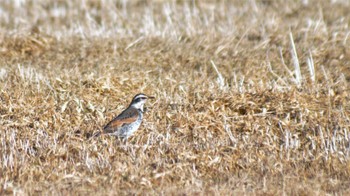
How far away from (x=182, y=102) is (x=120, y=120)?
126cm

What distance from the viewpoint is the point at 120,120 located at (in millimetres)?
10141

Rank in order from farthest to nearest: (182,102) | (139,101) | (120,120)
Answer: (182,102) < (139,101) < (120,120)

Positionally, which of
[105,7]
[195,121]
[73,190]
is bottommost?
[73,190]

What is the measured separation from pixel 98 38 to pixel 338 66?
4.27 meters

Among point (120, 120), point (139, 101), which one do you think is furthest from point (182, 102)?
point (120, 120)

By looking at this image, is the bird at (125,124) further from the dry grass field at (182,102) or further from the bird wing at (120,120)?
the dry grass field at (182,102)

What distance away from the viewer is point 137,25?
16078mm

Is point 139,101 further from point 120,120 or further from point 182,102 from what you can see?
point 182,102

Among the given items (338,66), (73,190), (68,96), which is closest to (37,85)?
(68,96)

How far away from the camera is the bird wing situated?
1007 cm

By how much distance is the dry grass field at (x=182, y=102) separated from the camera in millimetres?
8812

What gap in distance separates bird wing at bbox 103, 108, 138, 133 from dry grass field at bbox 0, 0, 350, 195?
23 centimetres

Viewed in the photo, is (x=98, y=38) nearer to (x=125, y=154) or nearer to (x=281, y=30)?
(x=281, y=30)

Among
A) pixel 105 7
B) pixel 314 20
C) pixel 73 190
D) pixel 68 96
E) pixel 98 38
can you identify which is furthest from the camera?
pixel 105 7
